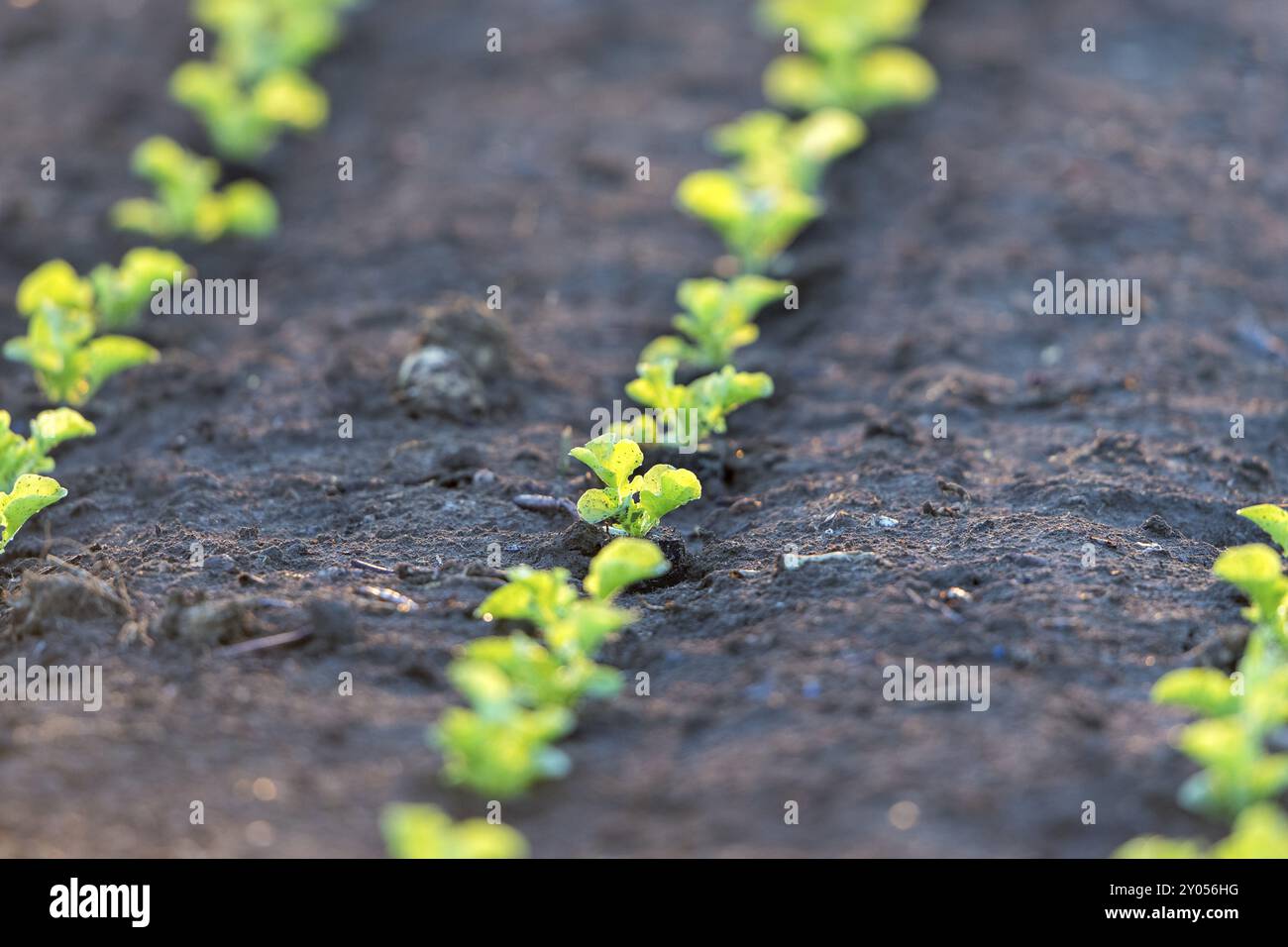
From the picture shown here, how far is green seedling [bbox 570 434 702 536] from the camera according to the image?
3.52 metres

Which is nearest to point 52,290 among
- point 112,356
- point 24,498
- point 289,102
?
point 112,356

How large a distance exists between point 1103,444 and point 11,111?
541 centimetres

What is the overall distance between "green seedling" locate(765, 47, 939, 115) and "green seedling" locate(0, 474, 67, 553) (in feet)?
13.5

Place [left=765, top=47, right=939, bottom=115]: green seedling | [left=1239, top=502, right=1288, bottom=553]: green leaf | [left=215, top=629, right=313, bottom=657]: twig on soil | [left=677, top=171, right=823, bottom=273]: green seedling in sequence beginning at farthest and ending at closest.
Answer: [left=765, top=47, right=939, bottom=115]: green seedling, [left=677, top=171, right=823, bottom=273]: green seedling, [left=1239, top=502, right=1288, bottom=553]: green leaf, [left=215, top=629, right=313, bottom=657]: twig on soil

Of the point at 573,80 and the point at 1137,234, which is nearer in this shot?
the point at 1137,234

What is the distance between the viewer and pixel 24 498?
354cm

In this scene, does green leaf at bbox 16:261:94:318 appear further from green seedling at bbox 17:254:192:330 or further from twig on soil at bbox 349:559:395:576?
twig on soil at bbox 349:559:395:576

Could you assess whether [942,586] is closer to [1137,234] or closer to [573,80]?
[1137,234]

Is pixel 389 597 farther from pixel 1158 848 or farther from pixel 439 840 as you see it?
pixel 1158 848

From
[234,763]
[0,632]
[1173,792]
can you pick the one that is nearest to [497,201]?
[0,632]

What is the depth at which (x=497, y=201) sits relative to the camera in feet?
20.2

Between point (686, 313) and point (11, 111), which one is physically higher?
point (11, 111)

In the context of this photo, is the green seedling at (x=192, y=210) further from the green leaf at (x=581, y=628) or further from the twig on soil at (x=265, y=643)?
the green leaf at (x=581, y=628)

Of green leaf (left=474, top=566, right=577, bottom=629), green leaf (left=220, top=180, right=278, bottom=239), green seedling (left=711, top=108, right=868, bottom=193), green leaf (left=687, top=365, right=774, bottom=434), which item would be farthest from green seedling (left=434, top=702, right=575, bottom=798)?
green leaf (left=220, top=180, right=278, bottom=239)
